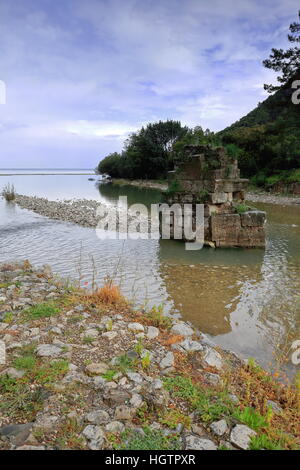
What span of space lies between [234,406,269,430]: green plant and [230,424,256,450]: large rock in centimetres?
7

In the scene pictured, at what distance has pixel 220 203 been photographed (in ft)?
37.4

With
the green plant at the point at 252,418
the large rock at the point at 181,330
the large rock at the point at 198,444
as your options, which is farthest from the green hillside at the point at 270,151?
the large rock at the point at 198,444

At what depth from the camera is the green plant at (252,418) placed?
9.43 ft

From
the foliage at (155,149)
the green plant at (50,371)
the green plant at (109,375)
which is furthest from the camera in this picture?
the foliage at (155,149)

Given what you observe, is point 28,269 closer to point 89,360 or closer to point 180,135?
point 89,360

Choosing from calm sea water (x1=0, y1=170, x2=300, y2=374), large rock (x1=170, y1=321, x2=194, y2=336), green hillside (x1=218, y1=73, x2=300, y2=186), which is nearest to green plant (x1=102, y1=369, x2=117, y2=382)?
large rock (x1=170, y1=321, x2=194, y2=336)

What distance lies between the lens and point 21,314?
489 cm

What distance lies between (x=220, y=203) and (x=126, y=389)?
9.11m

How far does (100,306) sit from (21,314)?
136cm

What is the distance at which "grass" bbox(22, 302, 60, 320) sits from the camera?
4836mm

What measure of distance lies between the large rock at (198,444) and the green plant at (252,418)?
44 centimetres

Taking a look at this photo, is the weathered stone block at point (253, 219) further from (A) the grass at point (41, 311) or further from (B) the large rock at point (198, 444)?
(B) the large rock at point (198, 444)

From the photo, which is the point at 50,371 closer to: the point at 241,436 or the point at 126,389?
the point at 126,389

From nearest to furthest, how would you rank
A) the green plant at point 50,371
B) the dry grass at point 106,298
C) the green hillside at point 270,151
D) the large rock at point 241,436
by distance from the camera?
the large rock at point 241,436, the green plant at point 50,371, the dry grass at point 106,298, the green hillside at point 270,151
